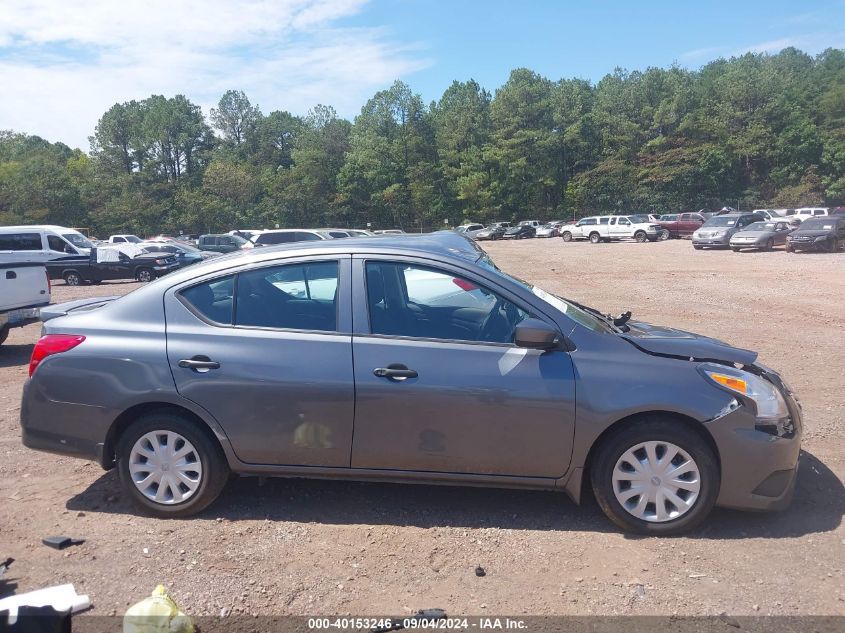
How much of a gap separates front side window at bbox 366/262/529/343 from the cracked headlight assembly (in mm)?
1169

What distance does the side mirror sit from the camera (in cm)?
394

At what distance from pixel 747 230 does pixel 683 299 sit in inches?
700

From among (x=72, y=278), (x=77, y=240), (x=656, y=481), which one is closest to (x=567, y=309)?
(x=656, y=481)

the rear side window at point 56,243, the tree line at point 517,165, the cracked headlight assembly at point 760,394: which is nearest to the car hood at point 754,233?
the rear side window at point 56,243

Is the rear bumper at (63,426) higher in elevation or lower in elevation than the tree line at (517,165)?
lower

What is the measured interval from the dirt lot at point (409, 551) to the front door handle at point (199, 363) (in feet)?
3.11

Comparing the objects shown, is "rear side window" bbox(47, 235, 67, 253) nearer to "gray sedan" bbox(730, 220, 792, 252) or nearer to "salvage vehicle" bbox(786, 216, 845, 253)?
"gray sedan" bbox(730, 220, 792, 252)

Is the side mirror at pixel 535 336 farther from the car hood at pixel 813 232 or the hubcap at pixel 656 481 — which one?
the car hood at pixel 813 232

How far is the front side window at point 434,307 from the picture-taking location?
13.7ft

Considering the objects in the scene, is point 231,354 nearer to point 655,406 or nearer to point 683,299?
point 655,406

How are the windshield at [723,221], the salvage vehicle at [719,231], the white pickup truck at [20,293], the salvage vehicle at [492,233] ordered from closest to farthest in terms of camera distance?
the white pickup truck at [20,293] → the salvage vehicle at [719,231] → the windshield at [723,221] → the salvage vehicle at [492,233]

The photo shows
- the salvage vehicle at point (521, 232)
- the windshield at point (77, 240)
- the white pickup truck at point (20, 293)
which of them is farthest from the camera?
the salvage vehicle at point (521, 232)

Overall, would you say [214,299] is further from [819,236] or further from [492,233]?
[492,233]

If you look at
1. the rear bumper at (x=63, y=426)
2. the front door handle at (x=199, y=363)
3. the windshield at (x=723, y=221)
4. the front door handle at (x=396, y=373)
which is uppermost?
the windshield at (x=723, y=221)
